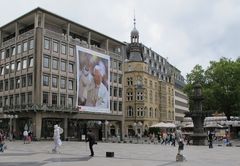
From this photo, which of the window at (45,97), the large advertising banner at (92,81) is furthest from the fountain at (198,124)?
the large advertising banner at (92,81)

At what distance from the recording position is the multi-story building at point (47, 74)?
2392 inches

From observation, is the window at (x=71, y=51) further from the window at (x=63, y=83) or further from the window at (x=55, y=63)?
the window at (x=63, y=83)

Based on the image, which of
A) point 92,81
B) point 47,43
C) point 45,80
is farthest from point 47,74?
point 92,81

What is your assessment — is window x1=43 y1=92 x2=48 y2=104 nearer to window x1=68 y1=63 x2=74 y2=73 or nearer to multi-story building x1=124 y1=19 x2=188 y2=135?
window x1=68 y1=63 x2=74 y2=73

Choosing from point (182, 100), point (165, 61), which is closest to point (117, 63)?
point (165, 61)

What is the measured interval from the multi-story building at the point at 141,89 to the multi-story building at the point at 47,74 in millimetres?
19324

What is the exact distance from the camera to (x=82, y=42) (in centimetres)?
7044

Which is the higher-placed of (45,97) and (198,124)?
(45,97)

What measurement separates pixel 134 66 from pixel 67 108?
34.9 meters

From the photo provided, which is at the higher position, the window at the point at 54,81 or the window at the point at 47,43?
the window at the point at 47,43

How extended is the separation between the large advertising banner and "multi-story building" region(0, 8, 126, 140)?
179 millimetres

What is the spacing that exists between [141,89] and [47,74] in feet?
118

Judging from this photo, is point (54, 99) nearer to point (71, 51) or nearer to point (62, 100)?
point (62, 100)

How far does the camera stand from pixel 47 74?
6206 cm
